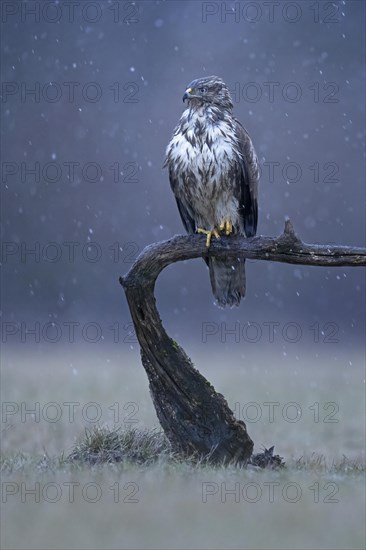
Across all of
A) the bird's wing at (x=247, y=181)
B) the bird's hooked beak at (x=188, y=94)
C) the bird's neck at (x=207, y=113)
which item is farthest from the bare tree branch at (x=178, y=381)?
the bird's hooked beak at (x=188, y=94)

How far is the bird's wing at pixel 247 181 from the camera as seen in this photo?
19.4 feet

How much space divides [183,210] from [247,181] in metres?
0.66

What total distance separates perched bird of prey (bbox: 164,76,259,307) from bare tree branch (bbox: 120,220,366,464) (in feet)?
1.61

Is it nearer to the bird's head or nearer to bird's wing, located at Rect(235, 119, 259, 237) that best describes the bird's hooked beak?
the bird's head

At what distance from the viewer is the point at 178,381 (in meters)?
5.32

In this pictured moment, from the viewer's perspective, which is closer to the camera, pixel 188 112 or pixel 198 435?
pixel 198 435

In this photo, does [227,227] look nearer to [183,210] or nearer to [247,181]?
[247,181]

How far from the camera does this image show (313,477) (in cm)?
513

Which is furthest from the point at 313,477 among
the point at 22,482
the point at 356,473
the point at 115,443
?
the point at 22,482

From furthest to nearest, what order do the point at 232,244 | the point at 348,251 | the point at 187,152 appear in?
the point at 187,152 → the point at 232,244 → the point at 348,251

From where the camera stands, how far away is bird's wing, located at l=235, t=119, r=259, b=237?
5.92 meters

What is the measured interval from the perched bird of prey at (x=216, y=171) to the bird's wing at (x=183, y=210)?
0.01 metres

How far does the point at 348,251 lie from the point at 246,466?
1.61 m

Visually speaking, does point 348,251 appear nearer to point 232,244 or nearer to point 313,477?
point 232,244
